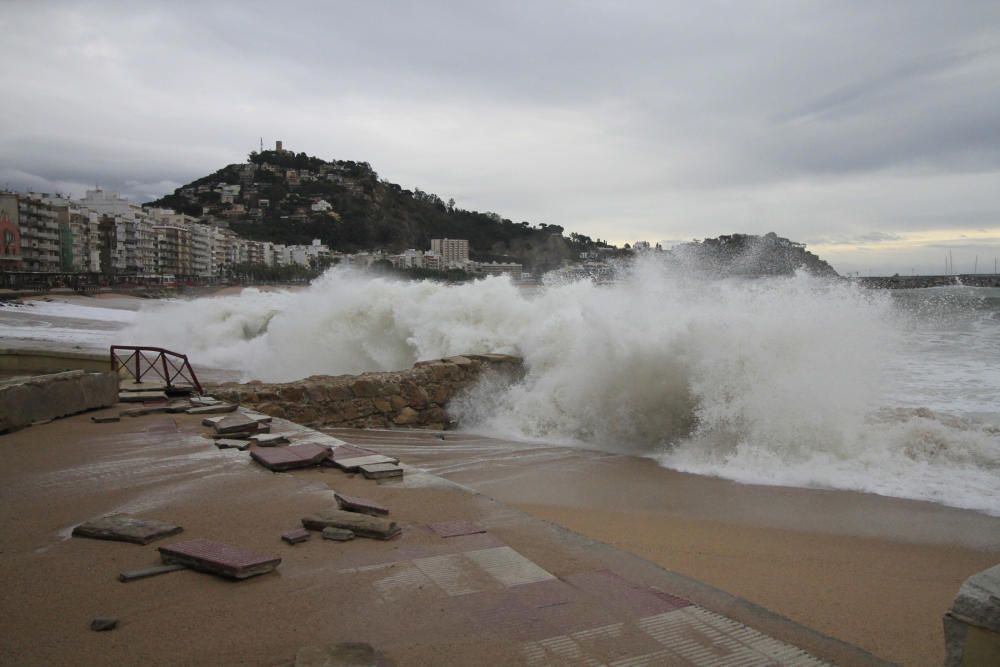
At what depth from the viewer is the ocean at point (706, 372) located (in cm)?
779

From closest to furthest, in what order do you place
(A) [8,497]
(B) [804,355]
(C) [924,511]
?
1. (A) [8,497]
2. (C) [924,511]
3. (B) [804,355]

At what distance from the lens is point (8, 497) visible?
14.8 feet

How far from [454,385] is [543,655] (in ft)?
27.2

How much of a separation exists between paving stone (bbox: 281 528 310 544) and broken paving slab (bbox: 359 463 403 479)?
1.31 meters

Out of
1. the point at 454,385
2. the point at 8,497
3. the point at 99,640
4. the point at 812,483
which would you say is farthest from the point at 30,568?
the point at 454,385

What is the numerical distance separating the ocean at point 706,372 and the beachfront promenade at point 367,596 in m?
4.44

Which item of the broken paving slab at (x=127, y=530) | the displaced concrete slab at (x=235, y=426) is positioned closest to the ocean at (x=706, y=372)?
the displaced concrete slab at (x=235, y=426)

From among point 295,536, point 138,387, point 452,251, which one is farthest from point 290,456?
point 452,251

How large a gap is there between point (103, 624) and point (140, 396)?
19.8 ft

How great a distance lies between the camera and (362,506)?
4.21 m

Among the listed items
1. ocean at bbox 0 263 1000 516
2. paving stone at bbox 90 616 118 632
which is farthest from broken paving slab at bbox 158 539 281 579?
ocean at bbox 0 263 1000 516

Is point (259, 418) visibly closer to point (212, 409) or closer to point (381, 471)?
point (212, 409)

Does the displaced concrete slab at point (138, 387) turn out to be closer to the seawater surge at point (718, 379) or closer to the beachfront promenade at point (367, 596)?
the beachfront promenade at point (367, 596)

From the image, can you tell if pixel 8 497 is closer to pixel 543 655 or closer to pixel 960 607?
pixel 543 655
